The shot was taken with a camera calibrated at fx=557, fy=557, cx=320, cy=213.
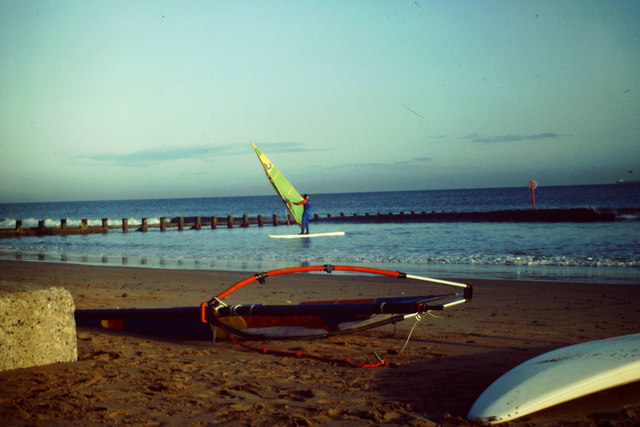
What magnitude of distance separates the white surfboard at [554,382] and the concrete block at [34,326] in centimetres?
310

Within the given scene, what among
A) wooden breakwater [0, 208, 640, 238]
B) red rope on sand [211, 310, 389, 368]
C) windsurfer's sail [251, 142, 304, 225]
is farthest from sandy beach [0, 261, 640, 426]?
wooden breakwater [0, 208, 640, 238]

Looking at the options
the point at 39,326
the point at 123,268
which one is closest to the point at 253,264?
the point at 123,268

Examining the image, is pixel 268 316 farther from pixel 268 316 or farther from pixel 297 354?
pixel 297 354

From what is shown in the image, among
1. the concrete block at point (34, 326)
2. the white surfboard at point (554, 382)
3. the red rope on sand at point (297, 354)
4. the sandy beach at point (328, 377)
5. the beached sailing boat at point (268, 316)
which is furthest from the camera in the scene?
the beached sailing boat at point (268, 316)

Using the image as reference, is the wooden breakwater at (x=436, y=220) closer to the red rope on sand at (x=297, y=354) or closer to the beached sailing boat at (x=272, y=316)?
the beached sailing boat at (x=272, y=316)

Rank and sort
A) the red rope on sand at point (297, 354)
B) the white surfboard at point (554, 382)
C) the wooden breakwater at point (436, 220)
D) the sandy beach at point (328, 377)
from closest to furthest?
the white surfboard at point (554, 382) → the sandy beach at point (328, 377) → the red rope on sand at point (297, 354) → the wooden breakwater at point (436, 220)

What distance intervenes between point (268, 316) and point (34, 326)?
1.93 m

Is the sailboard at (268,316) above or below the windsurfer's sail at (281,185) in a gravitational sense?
below

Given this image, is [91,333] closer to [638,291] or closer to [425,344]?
[425,344]

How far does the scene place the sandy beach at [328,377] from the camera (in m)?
3.26

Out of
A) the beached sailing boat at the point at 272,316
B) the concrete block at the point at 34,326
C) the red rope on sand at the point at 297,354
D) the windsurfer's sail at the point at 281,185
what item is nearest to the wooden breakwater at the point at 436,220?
the windsurfer's sail at the point at 281,185

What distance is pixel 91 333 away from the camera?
18.8ft

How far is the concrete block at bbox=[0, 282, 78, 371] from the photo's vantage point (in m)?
3.98

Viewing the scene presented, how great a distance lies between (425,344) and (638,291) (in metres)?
4.68
